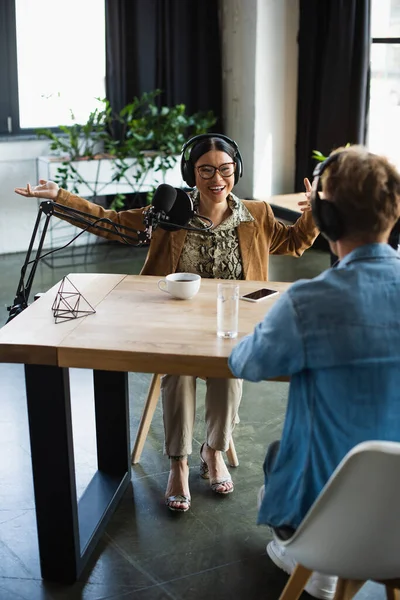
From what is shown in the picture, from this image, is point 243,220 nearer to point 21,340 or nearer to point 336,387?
point 21,340

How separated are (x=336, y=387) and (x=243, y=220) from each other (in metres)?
1.21

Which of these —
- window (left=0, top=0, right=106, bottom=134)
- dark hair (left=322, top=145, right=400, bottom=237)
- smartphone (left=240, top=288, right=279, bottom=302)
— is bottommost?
smartphone (left=240, top=288, right=279, bottom=302)

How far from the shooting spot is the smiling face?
8.33 ft

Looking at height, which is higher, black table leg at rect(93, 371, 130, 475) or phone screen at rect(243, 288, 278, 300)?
phone screen at rect(243, 288, 278, 300)

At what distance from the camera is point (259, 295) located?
2268 millimetres

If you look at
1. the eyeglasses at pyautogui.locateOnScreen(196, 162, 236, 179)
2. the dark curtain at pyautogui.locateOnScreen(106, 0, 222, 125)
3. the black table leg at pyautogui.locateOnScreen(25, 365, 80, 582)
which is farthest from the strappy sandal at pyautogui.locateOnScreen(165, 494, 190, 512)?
the dark curtain at pyautogui.locateOnScreen(106, 0, 222, 125)

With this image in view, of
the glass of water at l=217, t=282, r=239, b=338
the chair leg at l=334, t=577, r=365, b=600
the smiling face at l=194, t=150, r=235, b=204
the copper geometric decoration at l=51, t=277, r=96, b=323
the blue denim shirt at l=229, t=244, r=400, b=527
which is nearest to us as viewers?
the blue denim shirt at l=229, t=244, r=400, b=527

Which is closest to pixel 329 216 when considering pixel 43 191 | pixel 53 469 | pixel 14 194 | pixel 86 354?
pixel 86 354

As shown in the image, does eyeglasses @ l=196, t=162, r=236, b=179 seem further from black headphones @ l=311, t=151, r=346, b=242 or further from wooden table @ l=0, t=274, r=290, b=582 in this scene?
black headphones @ l=311, t=151, r=346, b=242

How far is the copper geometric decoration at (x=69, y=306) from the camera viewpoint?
2099 mm

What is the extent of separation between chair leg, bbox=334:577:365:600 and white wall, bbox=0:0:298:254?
4524 mm

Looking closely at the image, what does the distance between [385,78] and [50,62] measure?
2.47 metres

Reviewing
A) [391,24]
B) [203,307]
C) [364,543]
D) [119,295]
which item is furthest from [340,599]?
[391,24]

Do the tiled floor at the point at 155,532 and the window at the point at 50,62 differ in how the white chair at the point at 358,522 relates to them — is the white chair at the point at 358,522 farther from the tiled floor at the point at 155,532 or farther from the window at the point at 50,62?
the window at the point at 50,62
